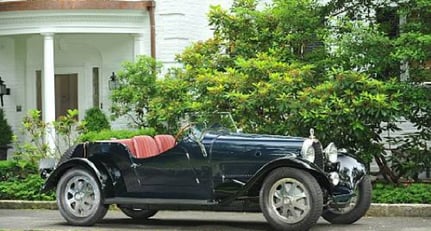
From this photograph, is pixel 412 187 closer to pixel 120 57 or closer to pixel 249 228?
pixel 249 228

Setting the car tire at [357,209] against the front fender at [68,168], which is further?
the front fender at [68,168]

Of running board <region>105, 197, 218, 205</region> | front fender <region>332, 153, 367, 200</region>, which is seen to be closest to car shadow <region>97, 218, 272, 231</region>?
running board <region>105, 197, 218, 205</region>

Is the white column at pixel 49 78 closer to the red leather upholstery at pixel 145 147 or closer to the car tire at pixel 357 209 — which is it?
the red leather upholstery at pixel 145 147

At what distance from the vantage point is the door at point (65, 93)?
20.0 m

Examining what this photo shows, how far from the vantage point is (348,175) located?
10.5m

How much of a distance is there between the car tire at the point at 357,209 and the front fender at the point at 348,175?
0.66 feet

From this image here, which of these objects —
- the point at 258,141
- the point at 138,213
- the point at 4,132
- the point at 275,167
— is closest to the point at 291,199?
the point at 275,167

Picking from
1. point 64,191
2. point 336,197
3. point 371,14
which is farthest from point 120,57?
point 336,197

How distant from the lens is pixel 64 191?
11.3 metres

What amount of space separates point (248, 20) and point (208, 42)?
2.98 feet

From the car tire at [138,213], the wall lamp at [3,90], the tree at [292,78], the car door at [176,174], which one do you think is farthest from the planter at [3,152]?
the car door at [176,174]

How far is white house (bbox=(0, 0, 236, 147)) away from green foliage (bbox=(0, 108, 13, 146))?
529 millimetres

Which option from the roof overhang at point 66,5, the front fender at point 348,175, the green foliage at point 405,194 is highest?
the roof overhang at point 66,5

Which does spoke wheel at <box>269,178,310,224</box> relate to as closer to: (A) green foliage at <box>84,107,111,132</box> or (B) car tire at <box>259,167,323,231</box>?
(B) car tire at <box>259,167,323,231</box>
